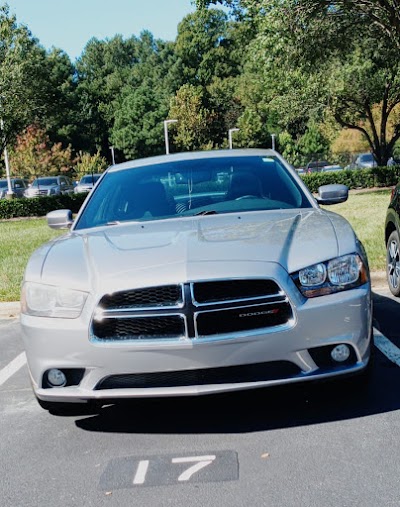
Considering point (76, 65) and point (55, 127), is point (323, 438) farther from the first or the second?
point (76, 65)

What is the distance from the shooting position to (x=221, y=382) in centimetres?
344

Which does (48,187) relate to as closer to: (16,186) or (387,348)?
(16,186)

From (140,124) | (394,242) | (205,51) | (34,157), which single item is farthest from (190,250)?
(205,51)

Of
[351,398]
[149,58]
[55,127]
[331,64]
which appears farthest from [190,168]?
[149,58]

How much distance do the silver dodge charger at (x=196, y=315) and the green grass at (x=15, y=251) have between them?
4309 mm

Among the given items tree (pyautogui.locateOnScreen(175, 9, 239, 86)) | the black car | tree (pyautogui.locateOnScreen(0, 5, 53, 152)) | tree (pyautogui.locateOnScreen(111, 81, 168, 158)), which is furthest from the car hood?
tree (pyautogui.locateOnScreen(175, 9, 239, 86))

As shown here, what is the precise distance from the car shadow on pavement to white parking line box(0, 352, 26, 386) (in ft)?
4.43

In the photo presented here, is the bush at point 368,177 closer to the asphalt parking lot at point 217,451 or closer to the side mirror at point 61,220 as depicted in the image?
the side mirror at point 61,220

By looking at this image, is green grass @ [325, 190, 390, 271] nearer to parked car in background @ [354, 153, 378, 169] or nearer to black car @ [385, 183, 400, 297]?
black car @ [385, 183, 400, 297]

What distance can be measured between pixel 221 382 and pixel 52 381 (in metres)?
0.96

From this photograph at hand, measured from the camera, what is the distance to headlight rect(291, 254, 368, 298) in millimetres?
3463

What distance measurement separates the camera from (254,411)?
3957 mm

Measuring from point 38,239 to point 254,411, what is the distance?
11.3m

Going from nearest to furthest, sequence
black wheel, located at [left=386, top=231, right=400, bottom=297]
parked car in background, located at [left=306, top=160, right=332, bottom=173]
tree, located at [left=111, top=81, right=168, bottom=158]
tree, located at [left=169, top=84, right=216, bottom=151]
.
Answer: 1. black wheel, located at [left=386, top=231, right=400, bottom=297]
2. parked car in background, located at [left=306, top=160, right=332, bottom=173]
3. tree, located at [left=169, top=84, right=216, bottom=151]
4. tree, located at [left=111, top=81, right=168, bottom=158]
